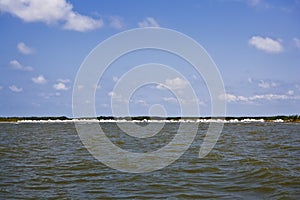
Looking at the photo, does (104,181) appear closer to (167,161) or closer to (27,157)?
(167,161)

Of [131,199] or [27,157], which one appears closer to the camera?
[131,199]

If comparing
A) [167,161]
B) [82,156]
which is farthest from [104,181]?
[82,156]

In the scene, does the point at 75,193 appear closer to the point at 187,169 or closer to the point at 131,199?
the point at 131,199

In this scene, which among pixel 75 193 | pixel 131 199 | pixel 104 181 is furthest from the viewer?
pixel 104 181

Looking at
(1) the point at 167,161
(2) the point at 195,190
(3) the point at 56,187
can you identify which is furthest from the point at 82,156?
(2) the point at 195,190

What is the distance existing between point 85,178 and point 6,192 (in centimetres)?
317

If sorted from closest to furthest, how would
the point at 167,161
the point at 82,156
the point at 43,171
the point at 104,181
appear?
the point at 104,181 < the point at 43,171 < the point at 167,161 < the point at 82,156

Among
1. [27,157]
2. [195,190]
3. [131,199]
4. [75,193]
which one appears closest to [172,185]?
[195,190]

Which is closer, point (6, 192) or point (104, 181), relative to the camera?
point (6, 192)

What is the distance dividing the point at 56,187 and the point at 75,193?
49.8 inches

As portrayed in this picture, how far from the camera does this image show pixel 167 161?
19422mm

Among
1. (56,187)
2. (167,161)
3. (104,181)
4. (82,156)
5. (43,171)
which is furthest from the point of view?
(82,156)

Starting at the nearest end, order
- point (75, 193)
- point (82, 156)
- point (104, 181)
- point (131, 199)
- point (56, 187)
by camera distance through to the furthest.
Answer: point (131, 199)
point (75, 193)
point (56, 187)
point (104, 181)
point (82, 156)

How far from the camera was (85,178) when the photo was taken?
14.9 m
